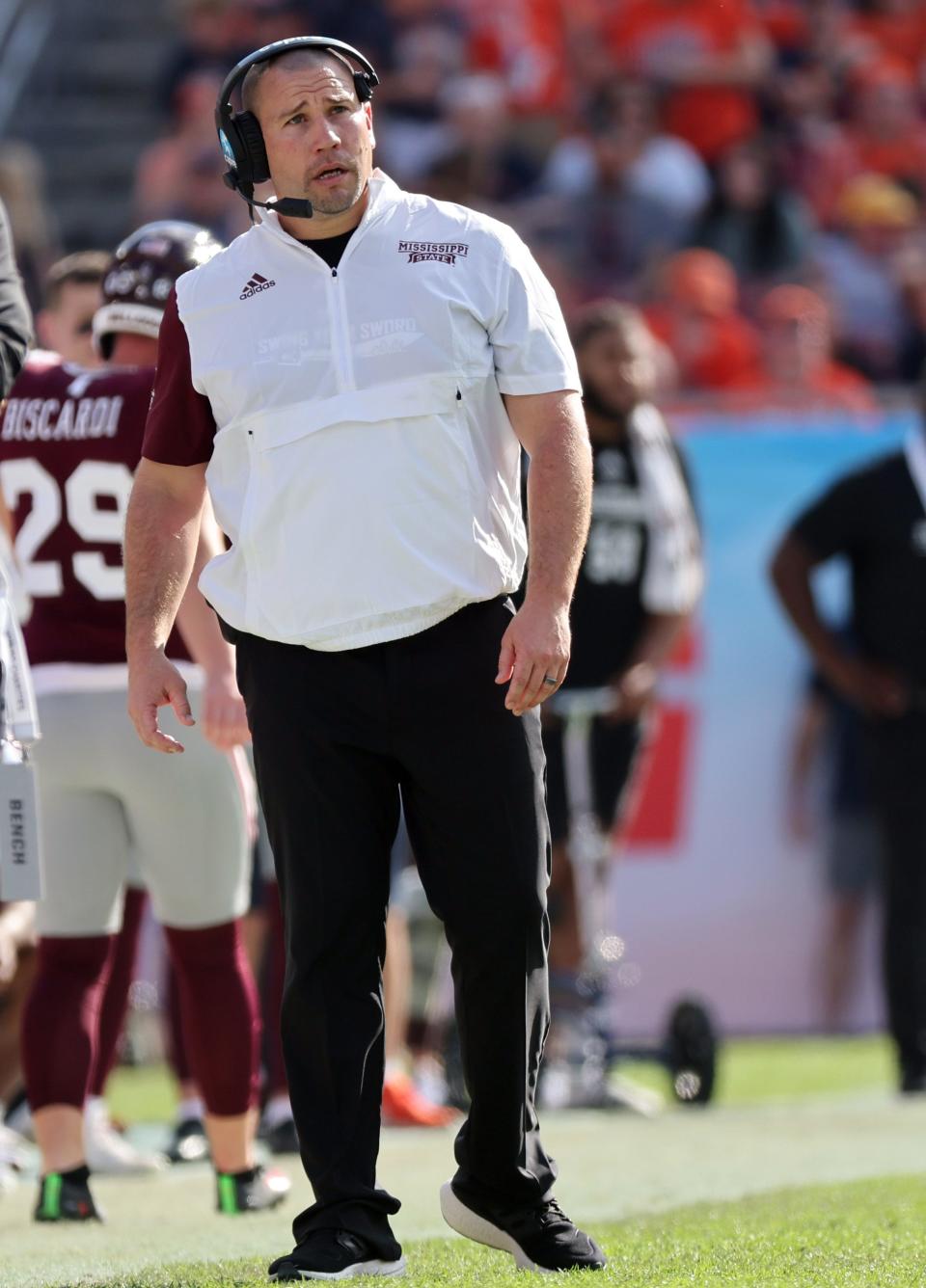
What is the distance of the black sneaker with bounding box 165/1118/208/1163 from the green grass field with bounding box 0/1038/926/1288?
274 millimetres

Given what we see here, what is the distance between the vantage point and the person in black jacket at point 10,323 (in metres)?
4.82

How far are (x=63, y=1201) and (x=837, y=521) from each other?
4345 mm

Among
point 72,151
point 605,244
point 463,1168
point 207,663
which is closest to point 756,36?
point 605,244

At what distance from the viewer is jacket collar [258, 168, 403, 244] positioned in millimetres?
4301

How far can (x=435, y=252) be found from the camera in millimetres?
4242

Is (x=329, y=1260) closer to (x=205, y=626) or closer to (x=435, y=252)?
(x=205, y=626)

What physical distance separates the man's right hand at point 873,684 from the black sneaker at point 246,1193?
12.2ft

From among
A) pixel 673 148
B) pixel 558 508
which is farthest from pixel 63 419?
pixel 673 148

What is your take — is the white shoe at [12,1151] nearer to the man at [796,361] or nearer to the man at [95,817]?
the man at [95,817]

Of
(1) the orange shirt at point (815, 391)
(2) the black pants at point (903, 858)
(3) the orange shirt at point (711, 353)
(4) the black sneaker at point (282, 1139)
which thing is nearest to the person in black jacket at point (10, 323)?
(4) the black sneaker at point (282, 1139)

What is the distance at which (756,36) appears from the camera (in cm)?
1484

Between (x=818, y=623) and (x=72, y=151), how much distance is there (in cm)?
863

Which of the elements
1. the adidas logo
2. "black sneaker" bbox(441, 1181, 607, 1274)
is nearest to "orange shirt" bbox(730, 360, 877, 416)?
the adidas logo

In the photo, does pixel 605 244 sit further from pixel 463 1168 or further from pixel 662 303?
pixel 463 1168
